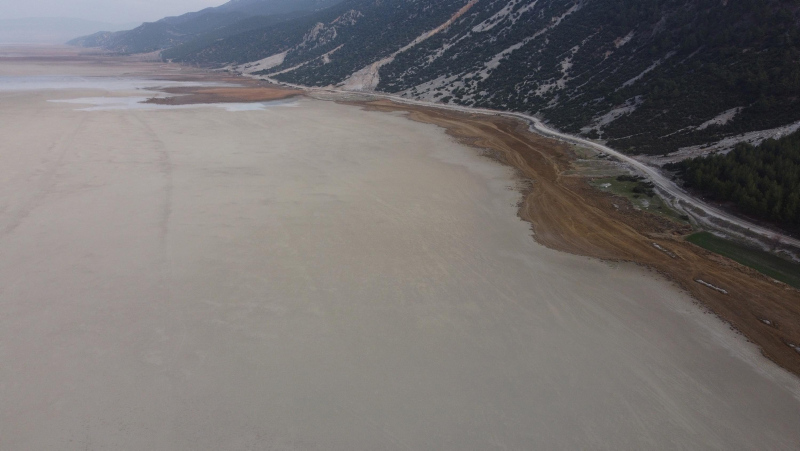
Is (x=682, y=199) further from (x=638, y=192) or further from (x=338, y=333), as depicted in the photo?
(x=338, y=333)

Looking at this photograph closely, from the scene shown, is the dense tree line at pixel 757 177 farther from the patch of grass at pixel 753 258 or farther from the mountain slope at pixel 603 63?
the mountain slope at pixel 603 63

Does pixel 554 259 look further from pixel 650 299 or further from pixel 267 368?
pixel 267 368

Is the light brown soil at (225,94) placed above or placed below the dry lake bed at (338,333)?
above

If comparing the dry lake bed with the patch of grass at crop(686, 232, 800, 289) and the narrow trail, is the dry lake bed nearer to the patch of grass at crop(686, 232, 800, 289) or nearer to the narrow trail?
the patch of grass at crop(686, 232, 800, 289)

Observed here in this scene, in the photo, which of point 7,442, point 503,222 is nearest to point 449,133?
point 503,222

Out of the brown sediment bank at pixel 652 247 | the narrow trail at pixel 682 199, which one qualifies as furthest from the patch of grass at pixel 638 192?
the brown sediment bank at pixel 652 247

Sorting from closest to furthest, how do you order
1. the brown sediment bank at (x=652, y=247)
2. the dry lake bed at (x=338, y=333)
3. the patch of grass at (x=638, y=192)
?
the dry lake bed at (x=338, y=333) → the brown sediment bank at (x=652, y=247) → the patch of grass at (x=638, y=192)

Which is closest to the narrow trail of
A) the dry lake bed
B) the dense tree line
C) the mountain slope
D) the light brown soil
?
the dense tree line
